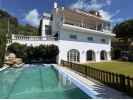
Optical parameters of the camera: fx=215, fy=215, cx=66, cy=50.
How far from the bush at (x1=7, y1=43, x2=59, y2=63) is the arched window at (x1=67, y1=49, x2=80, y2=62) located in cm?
200

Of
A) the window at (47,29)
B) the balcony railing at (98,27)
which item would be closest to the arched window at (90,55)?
the balcony railing at (98,27)

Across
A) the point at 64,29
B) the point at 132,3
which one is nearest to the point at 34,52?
the point at 64,29

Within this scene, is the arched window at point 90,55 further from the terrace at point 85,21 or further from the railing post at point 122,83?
the railing post at point 122,83

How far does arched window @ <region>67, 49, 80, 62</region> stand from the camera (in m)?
26.3

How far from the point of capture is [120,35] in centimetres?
3391

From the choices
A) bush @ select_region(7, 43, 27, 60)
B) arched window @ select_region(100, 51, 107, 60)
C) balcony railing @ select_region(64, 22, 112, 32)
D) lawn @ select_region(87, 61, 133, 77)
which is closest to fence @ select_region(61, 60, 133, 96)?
lawn @ select_region(87, 61, 133, 77)

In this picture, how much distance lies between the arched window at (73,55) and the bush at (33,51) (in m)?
2.00

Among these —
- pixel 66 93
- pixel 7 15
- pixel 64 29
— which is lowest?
pixel 66 93

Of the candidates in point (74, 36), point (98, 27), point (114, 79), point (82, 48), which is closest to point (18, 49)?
point (74, 36)

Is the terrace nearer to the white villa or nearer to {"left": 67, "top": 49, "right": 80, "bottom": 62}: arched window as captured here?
the white villa

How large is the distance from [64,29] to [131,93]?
18.6 m

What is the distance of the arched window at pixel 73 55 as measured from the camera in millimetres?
26328

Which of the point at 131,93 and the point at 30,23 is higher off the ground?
the point at 30,23

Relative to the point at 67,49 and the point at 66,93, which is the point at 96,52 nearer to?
the point at 67,49
